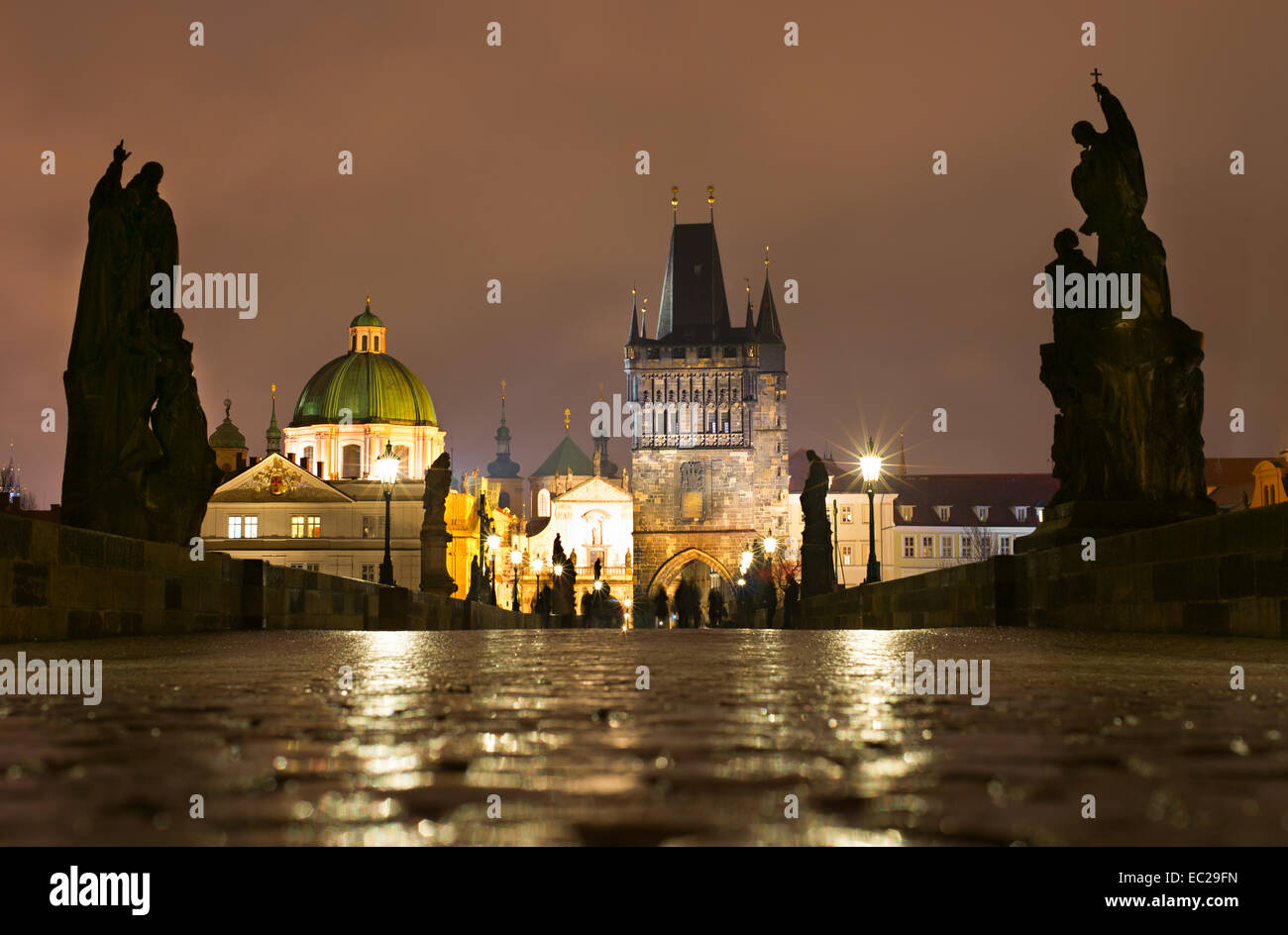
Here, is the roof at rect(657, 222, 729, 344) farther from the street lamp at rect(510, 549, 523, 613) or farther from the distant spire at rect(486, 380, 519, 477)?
the distant spire at rect(486, 380, 519, 477)

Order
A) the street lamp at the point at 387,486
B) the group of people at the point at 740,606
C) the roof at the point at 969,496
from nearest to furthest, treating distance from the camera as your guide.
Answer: the street lamp at the point at 387,486, the group of people at the point at 740,606, the roof at the point at 969,496

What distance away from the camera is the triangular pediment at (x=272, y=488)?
7388cm

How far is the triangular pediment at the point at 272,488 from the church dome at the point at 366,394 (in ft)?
67.5

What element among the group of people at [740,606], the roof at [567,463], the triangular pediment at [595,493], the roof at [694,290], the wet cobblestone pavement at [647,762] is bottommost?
the group of people at [740,606]

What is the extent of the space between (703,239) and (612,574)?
26.9 m

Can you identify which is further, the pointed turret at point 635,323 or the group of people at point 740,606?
the pointed turret at point 635,323

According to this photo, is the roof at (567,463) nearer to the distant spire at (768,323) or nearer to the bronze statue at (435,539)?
the distant spire at (768,323)

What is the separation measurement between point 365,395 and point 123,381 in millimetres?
86873

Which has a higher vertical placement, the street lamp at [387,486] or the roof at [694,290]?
the roof at [694,290]

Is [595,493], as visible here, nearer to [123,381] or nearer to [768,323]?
[768,323]

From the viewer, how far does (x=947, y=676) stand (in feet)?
13.0

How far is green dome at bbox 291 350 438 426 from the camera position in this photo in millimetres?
95375

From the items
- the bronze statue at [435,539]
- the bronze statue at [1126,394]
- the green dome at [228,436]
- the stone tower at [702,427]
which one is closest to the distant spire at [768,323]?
the stone tower at [702,427]
